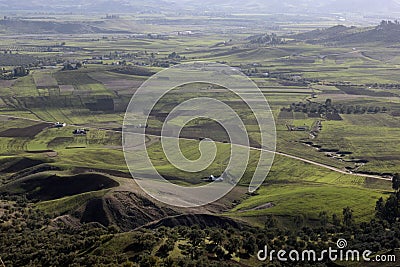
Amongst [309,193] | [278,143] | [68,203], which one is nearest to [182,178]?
[309,193]

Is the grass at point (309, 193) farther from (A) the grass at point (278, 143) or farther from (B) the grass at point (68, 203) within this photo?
(B) the grass at point (68, 203)

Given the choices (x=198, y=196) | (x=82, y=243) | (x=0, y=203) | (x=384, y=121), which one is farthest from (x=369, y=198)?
(x=384, y=121)

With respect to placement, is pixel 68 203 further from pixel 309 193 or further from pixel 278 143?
pixel 278 143

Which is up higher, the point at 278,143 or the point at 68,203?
the point at 68,203

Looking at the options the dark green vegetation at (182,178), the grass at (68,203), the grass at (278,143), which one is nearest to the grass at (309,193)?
the grass at (278,143)

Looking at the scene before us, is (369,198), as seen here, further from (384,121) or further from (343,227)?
(384,121)

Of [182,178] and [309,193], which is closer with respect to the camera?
[309,193]

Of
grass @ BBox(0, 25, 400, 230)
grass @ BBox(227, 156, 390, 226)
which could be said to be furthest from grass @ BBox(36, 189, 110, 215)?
grass @ BBox(227, 156, 390, 226)

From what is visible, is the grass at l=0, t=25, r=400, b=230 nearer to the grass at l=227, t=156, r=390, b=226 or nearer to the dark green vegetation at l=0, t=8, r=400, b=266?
the grass at l=227, t=156, r=390, b=226
